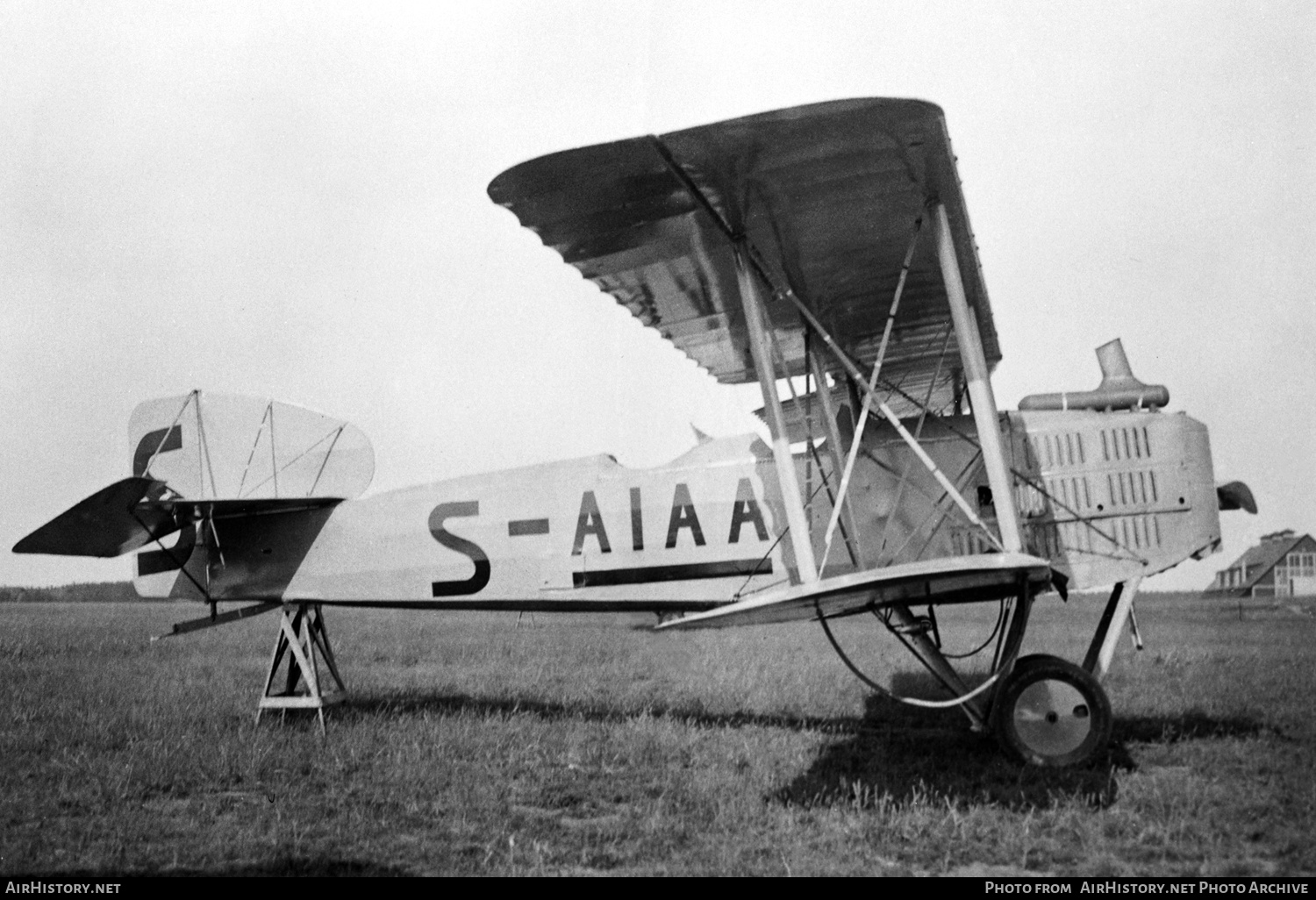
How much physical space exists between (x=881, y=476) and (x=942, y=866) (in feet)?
9.88

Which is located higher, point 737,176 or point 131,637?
point 737,176

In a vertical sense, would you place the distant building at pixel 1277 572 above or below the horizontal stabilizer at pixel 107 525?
below

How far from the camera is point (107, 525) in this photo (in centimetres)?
711

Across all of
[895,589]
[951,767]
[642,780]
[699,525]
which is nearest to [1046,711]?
[951,767]

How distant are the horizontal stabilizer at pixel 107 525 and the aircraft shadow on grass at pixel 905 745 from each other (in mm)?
2267

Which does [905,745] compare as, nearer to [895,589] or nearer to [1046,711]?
[1046,711]

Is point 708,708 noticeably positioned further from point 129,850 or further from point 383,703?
point 129,850

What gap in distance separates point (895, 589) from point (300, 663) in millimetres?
5074

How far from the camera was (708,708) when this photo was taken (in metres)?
8.02

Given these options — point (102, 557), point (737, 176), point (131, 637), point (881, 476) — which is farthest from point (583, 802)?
point (131, 637)

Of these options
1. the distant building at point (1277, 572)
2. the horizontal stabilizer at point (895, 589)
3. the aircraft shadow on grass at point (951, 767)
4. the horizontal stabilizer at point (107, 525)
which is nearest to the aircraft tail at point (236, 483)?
the horizontal stabilizer at point (107, 525)

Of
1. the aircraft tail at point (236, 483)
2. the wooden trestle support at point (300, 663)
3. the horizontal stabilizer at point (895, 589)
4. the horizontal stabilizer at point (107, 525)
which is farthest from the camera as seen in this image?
the aircraft tail at point (236, 483)

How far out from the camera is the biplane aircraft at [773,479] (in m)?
4.81

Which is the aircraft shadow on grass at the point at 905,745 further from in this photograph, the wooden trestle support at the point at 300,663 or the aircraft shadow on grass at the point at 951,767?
the wooden trestle support at the point at 300,663
